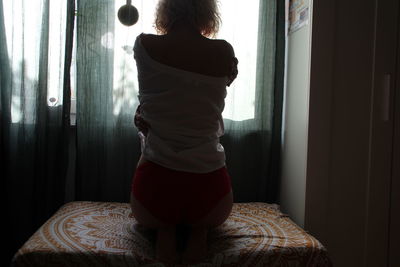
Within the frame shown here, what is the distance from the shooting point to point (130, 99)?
156 centimetres

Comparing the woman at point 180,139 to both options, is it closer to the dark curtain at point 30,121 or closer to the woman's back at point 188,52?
the woman's back at point 188,52

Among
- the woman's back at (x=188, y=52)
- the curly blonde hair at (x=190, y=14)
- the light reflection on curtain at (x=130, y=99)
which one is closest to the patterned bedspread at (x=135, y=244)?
the light reflection on curtain at (x=130, y=99)

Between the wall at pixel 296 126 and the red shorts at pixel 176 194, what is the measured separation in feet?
1.93

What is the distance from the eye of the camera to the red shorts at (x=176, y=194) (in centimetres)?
97

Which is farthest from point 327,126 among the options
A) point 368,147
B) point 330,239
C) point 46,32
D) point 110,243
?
point 46,32

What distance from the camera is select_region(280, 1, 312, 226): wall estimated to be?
1.41 metres

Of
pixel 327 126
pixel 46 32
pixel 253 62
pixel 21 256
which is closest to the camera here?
pixel 21 256

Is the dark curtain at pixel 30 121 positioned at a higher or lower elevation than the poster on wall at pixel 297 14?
lower

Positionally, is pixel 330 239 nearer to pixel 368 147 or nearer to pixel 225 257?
pixel 368 147

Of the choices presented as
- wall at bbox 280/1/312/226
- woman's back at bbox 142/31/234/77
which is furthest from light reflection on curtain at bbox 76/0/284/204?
woman's back at bbox 142/31/234/77

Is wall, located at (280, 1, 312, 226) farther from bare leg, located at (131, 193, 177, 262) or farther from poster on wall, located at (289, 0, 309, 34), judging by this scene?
bare leg, located at (131, 193, 177, 262)

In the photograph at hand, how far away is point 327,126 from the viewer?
4.46 feet

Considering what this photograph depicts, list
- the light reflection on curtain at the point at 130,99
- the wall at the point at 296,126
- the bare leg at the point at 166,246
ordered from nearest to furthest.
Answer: the bare leg at the point at 166,246 → the wall at the point at 296,126 → the light reflection on curtain at the point at 130,99

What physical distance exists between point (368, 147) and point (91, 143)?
1.30 m
